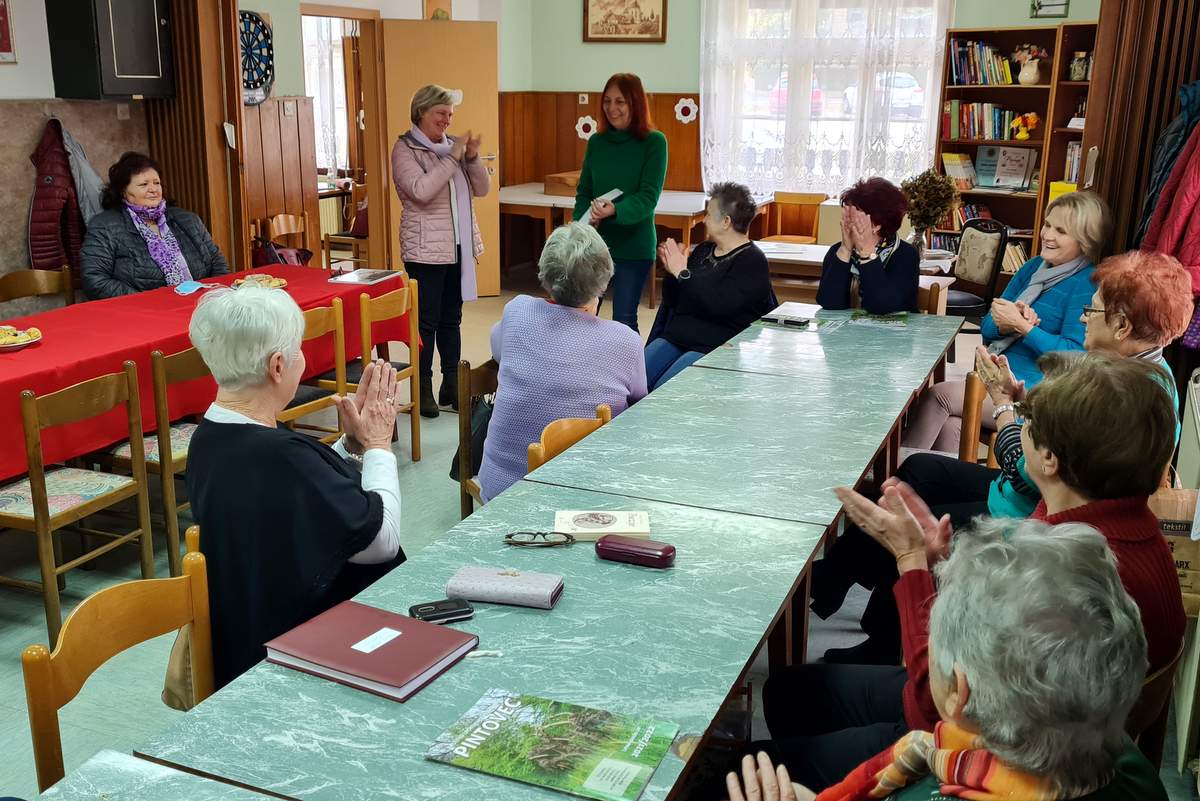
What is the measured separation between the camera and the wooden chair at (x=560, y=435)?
2.56 meters

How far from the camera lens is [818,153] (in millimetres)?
8555

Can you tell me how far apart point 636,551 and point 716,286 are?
7.51 feet

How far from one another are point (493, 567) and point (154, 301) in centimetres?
291

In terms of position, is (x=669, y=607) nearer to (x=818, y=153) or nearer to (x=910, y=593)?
(x=910, y=593)

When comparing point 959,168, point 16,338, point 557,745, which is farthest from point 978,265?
point 557,745

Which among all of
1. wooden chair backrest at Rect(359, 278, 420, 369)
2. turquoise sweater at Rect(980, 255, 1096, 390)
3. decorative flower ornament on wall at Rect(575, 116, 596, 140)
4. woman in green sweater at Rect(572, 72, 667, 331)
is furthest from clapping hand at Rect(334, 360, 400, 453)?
decorative flower ornament on wall at Rect(575, 116, 596, 140)

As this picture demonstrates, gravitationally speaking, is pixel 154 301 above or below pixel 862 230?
below

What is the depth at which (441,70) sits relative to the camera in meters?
7.57

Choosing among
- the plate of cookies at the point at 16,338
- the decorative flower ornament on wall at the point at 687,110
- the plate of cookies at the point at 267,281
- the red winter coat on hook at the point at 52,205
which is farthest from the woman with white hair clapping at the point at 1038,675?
the decorative flower ornament on wall at the point at 687,110

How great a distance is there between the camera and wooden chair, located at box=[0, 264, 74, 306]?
462cm

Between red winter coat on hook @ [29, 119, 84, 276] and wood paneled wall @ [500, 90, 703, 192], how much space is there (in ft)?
14.1

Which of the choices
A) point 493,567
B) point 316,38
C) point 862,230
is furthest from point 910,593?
point 316,38

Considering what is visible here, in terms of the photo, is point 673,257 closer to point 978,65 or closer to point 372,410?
point 372,410

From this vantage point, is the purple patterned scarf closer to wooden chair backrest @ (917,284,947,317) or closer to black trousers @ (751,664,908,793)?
wooden chair backrest @ (917,284,947,317)
